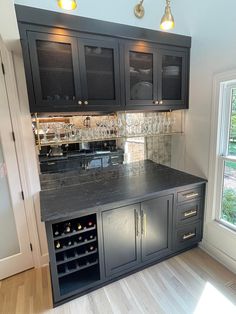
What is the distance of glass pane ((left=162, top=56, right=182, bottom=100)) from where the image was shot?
2027 millimetres

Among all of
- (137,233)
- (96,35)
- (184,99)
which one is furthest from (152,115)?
(137,233)

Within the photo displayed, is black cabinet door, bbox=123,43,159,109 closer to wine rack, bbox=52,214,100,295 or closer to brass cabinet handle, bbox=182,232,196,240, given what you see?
wine rack, bbox=52,214,100,295

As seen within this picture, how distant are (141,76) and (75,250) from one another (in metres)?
1.77

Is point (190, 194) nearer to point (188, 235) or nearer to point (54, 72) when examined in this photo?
point (188, 235)

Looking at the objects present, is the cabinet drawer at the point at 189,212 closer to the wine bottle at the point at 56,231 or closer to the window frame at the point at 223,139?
the window frame at the point at 223,139

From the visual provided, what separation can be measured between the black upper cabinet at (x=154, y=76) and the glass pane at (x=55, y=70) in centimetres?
54

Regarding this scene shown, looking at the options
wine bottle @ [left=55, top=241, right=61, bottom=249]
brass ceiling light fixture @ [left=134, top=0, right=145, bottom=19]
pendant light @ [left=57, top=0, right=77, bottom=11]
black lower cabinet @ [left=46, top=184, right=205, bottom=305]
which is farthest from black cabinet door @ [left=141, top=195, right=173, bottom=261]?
brass ceiling light fixture @ [left=134, top=0, right=145, bottom=19]

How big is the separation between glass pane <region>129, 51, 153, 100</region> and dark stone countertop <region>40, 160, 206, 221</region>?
898 mm

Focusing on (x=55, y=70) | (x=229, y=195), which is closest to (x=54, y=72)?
(x=55, y=70)

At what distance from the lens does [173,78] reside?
210 cm

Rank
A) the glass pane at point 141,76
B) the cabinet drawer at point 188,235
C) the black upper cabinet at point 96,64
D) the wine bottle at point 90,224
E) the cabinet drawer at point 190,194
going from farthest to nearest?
the cabinet drawer at point 188,235, the cabinet drawer at point 190,194, the glass pane at point 141,76, the wine bottle at point 90,224, the black upper cabinet at point 96,64

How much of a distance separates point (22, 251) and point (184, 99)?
243 cm

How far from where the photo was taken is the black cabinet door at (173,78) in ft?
6.59

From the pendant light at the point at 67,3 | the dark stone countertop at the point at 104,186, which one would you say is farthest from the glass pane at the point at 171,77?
the pendant light at the point at 67,3
